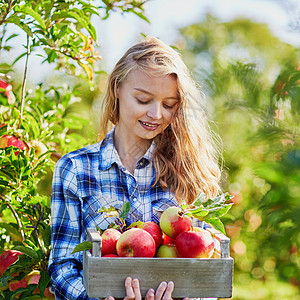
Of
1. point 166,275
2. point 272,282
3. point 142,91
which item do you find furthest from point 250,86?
point 142,91

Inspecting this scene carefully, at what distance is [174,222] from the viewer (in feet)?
3.42

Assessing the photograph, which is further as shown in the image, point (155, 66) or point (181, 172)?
point (181, 172)

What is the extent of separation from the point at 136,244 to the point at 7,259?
28.5 inches

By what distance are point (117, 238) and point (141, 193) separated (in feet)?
1.36

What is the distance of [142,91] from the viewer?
4.48ft

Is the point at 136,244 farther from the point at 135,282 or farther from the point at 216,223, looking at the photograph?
the point at 216,223

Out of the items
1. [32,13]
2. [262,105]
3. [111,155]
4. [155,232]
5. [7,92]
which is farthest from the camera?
[7,92]

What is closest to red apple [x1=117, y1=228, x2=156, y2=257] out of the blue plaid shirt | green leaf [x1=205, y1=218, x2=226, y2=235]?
green leaf [x1=205, y1=218, x2=226, y2=235]

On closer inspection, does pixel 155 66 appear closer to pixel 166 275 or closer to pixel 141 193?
pixel 141 193

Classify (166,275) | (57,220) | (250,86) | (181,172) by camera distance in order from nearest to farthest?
(250,86) < (166,275) < (57,220) < (181,172)

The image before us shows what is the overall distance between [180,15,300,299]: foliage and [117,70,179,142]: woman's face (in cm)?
102

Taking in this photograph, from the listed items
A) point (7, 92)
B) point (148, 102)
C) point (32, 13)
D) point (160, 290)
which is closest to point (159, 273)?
point (160, 290)

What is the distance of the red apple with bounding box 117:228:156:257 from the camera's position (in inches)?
38.5

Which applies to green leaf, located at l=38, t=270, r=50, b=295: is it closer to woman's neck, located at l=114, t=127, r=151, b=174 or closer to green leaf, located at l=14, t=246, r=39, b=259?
green leaf, located at l=14, t=246, r=39, b=259
